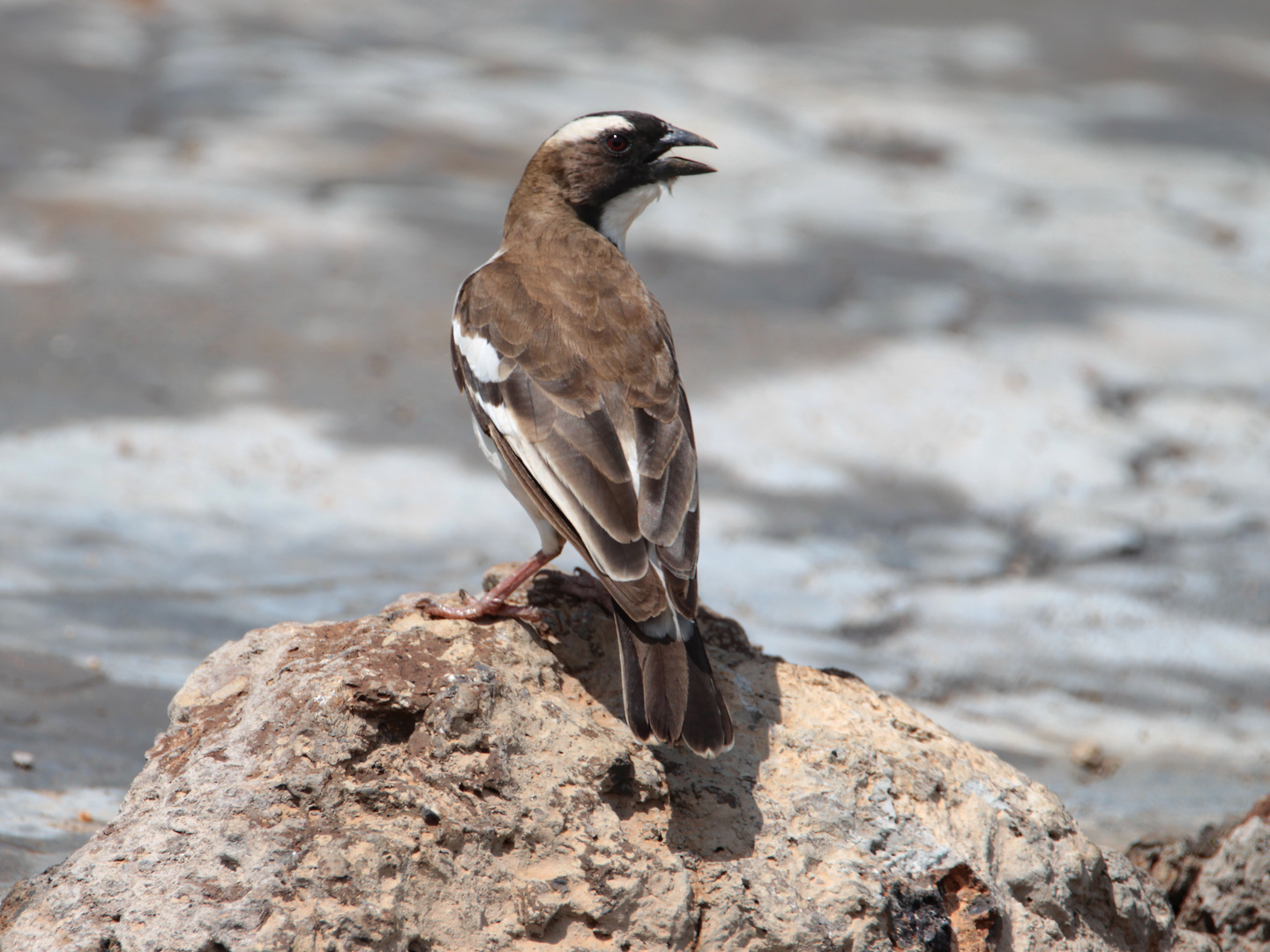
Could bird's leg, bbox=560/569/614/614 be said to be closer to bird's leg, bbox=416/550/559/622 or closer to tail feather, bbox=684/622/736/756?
bird's leg, bbox=416/550/559/622

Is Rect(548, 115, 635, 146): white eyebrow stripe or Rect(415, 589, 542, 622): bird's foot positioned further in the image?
Rect(548, 115, 635, 146): white eyebrow stripe

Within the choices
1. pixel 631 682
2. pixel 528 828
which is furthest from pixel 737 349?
pixel 528 828

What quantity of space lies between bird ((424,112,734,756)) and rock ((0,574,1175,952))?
24 centimetres

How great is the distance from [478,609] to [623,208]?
84.2 inches

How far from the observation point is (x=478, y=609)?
3.76m

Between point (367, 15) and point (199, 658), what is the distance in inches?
372

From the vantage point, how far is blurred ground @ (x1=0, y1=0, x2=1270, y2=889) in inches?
249

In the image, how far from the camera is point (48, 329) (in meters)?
8.49

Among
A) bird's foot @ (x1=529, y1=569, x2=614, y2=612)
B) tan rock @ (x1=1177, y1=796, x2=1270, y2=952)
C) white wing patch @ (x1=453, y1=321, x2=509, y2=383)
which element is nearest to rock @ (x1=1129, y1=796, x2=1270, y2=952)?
tan rock @ (x1=1177, y1=796, x2=1270, y2=952)

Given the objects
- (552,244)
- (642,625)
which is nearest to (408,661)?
(642,625)

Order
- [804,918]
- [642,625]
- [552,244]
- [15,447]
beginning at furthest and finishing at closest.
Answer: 1. [15,447]
2. [552,244]
3. [642,625]
4. [804,918]

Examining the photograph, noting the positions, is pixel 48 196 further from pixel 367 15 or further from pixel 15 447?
pixel 367 15

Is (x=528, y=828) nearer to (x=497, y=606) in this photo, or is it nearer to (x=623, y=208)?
(x=497, y=606)

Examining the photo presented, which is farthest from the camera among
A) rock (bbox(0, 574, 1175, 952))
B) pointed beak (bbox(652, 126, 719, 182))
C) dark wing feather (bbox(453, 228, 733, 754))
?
pointed beak (bbox(652, 126, 719, 182))
